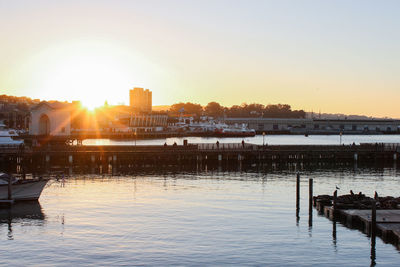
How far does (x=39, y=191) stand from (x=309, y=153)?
4728 cm

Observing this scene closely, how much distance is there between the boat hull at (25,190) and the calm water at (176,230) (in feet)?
4.33

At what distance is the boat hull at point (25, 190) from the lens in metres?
43.3

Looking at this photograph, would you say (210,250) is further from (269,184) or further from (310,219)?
(269,184)

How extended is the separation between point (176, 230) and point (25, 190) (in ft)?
51.4

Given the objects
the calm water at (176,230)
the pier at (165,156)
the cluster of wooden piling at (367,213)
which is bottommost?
the calm water at (176,230)

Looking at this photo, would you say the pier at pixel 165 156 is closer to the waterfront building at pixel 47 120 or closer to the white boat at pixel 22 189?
the white boat at pixel 22 189

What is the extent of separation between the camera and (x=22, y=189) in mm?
43844

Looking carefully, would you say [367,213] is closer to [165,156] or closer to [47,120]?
[165,156]

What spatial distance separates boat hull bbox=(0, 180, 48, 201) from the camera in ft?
142

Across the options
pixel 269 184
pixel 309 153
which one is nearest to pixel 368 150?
pixel 309 153

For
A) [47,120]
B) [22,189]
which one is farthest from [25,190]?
[47,120]

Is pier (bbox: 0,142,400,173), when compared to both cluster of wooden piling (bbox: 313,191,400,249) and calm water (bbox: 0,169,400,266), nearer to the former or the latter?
calm water (bbox: 0,169,400,266)

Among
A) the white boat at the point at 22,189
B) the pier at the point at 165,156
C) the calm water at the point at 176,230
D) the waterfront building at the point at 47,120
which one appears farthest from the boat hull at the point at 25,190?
the waterfront building at the point at 47,120

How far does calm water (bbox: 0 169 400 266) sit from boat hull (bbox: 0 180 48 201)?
1.32 metres
